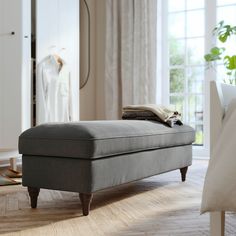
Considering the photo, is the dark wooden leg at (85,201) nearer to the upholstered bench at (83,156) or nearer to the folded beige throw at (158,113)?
the upholstered bench at (83,156)

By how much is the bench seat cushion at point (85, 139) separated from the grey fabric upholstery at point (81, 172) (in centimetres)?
3

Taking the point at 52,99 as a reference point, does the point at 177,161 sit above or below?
below

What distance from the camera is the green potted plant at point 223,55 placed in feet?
12.9

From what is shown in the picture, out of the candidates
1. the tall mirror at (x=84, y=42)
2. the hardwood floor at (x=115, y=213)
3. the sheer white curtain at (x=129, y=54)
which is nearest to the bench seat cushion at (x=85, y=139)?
the hardwood floor at (x=115, y=213)

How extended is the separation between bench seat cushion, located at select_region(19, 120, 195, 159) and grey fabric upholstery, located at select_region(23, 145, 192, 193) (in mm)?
30

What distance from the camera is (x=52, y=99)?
12.3 feet

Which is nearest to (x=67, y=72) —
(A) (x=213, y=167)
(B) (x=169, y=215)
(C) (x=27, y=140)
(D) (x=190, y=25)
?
(D) (x=190, y=25)

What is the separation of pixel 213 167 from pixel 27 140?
116 cm

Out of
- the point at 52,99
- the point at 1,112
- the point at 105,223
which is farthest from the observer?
the point at 52,99

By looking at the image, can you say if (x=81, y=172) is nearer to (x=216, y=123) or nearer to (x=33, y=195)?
(x=33, y=195)

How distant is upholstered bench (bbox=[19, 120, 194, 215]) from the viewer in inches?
75.3

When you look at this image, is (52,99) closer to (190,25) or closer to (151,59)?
(151,59)

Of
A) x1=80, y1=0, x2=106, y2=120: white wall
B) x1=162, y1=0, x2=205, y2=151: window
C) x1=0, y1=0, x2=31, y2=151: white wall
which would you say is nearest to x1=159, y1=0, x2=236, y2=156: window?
x1=162, y1=0, x2=205, y2=151: window

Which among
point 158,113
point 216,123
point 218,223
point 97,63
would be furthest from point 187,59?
point 218,223
